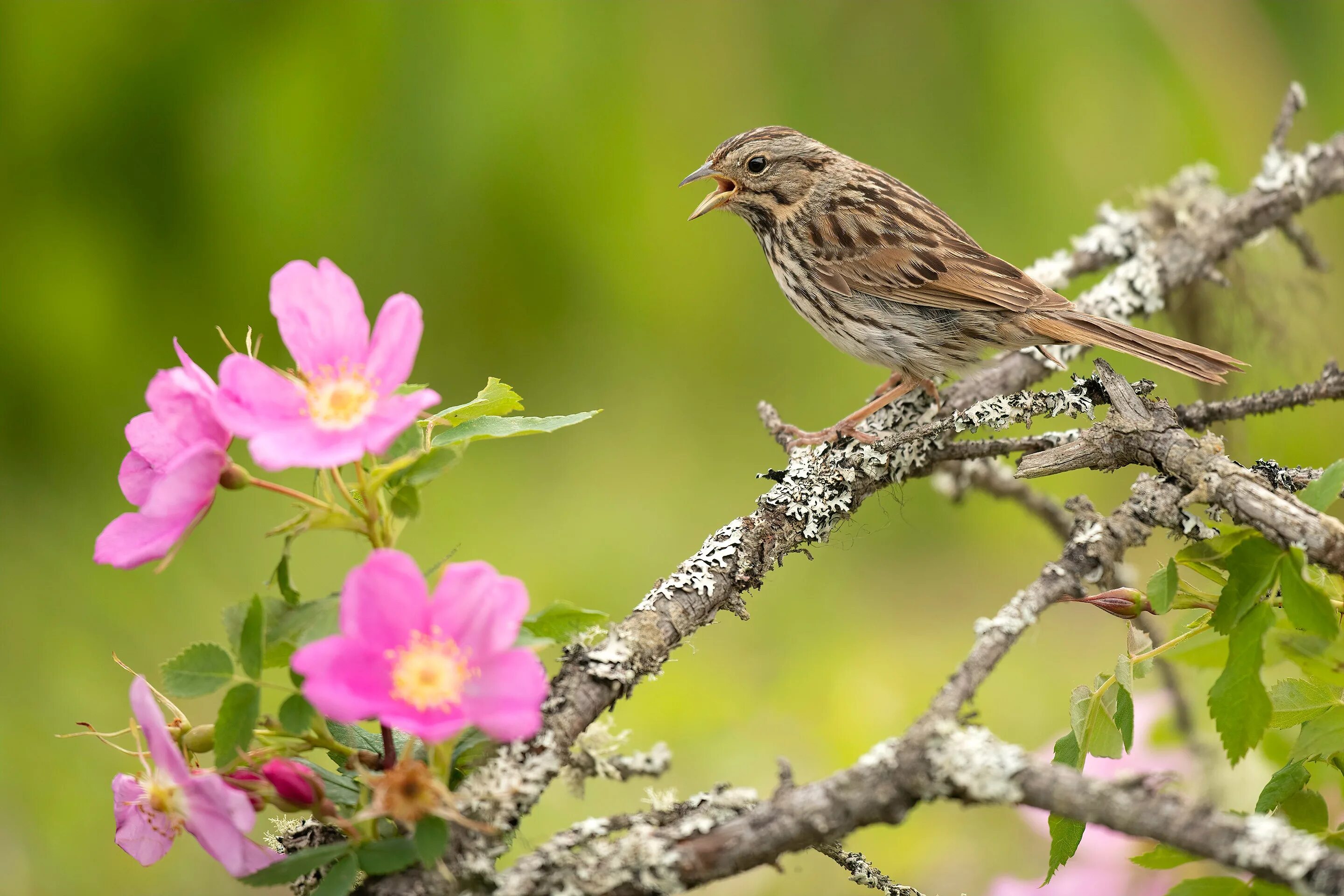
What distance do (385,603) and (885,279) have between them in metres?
1.55

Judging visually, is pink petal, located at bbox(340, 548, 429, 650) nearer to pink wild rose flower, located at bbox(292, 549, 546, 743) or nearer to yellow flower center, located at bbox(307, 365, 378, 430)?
pink wild rose flower, located at bbox(292, 549, 546, 743)

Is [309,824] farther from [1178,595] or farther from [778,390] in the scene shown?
[778,390]

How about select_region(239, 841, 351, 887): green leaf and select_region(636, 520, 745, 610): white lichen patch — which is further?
select_region(636, 520, 745, 610): white lichen patch

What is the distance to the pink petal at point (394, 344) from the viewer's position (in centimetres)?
95

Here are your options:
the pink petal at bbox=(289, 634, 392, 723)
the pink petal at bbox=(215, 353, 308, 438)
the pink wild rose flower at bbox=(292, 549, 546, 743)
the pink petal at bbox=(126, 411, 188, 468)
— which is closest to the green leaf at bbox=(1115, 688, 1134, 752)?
the pink wild rose flower at bbox=(292, 549, 546, 743)

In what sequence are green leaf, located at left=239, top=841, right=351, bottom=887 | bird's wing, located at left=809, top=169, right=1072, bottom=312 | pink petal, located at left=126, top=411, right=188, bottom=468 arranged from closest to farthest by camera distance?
green leaf, located at left=239, top=841, right=351, bottom=887 → pink petal, located at left=126, top=411, right=188, bottom=468 → bird's wing, located at left=809, top=169, right=1072, bottom=312

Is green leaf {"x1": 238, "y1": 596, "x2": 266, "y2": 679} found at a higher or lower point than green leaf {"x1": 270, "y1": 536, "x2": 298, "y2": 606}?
lower

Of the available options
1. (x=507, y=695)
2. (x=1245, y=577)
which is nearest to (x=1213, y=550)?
(x=1245, y=577)

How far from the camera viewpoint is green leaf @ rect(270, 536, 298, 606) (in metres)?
0.93

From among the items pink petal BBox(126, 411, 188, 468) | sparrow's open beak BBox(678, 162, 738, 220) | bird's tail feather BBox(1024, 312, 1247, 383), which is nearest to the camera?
pink petal BBox(126, 411, 188, 468)

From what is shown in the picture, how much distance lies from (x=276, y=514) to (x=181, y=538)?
2618mm

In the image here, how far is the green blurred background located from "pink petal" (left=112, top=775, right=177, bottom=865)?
5.68ft

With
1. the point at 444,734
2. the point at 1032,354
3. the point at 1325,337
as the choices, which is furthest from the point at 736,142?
the point at 444,734

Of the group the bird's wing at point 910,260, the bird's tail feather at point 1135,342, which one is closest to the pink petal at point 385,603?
the bird's tail feather at point 1135,342
